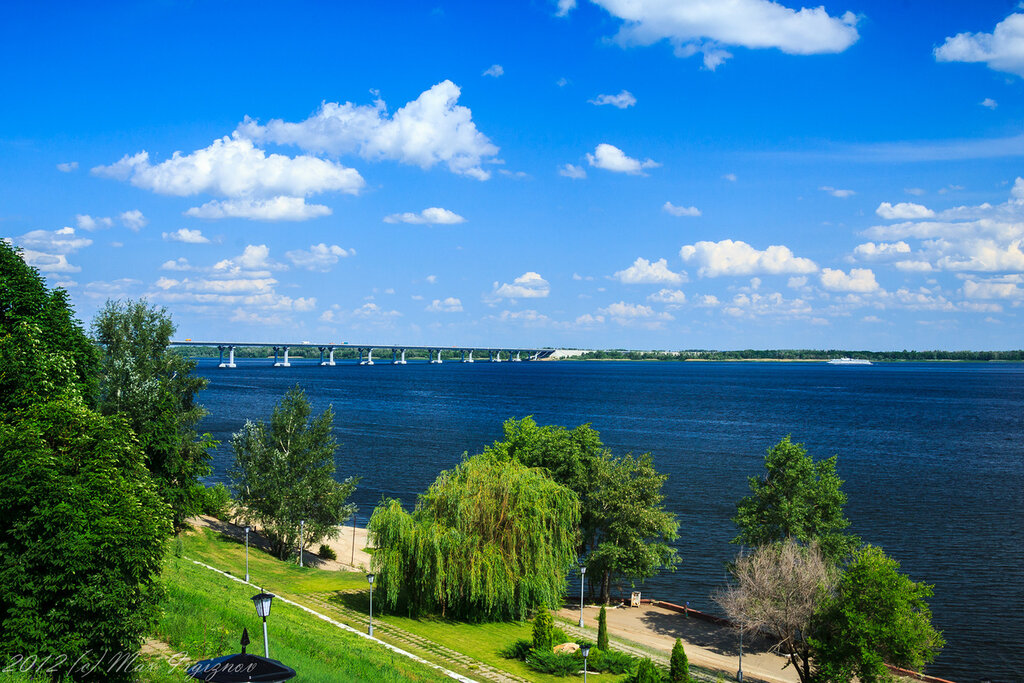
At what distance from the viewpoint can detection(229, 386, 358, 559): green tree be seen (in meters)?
44.4

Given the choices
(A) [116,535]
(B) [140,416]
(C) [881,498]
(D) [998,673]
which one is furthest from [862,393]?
(A) [116,535]

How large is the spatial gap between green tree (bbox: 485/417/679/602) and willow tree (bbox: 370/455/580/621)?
473cm

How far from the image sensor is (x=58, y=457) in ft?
57.6

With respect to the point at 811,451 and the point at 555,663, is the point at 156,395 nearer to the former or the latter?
the point at 555,663

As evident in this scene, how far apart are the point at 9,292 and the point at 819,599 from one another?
3568cm

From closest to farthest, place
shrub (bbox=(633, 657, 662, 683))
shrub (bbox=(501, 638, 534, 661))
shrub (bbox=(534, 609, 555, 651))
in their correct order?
shrub (bbox=(633, 657, 662, 683)) → shrub (bbox=(501, 638, 534, 661)) → shrub (bbox=(534, 609, 555, 651))

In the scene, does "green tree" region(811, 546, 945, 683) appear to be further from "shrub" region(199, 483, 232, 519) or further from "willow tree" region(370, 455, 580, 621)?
"shrub" region(199, 483, 232, 519)

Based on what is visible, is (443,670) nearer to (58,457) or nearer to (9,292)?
(58,457)

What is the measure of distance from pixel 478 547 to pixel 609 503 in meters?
10.2

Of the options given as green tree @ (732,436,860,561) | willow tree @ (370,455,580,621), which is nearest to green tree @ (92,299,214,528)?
willow tree @ (370,455,580,621)

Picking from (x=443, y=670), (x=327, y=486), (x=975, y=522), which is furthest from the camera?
(x=975, y=522)

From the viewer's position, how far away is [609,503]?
4350 cm

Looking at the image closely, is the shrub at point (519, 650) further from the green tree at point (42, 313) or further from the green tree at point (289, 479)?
the green tree at point (42, 313)

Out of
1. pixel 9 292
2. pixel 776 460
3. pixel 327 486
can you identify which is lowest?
pixel 327 486
